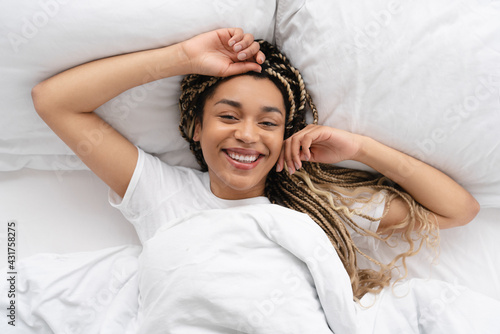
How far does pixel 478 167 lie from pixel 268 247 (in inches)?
25.6

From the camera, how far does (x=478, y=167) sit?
1051 mm

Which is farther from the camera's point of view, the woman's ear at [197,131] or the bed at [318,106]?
the woman's ear at [197,131]

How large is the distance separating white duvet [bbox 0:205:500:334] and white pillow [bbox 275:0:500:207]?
0.36m

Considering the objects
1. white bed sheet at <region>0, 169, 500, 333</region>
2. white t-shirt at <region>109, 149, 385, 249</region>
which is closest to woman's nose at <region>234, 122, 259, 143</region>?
white t-shirt at <region>109, 149, 385, 249</region>

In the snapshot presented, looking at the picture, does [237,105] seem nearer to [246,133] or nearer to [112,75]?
[246,133]

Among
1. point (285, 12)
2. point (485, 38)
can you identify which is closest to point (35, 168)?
point (285, 12)

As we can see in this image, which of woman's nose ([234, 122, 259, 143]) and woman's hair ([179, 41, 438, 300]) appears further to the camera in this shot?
woman's hair ([179, 41, 438, 300])

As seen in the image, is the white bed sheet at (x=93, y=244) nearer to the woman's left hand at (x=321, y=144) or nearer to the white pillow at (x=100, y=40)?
the white pillow at (x=100, y=40)

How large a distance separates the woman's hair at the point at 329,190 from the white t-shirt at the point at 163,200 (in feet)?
0.13

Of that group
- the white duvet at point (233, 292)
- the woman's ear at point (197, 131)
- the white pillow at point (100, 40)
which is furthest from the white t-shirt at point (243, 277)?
the white pillow at point (100, 40)

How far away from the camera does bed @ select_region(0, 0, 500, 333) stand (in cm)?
96

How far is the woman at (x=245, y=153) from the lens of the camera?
98 centimetres

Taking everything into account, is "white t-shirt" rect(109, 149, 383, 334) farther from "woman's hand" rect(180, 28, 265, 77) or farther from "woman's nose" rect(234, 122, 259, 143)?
"woman's hand" rect(180, 28, 265, 77)

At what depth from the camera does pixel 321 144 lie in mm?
1095
